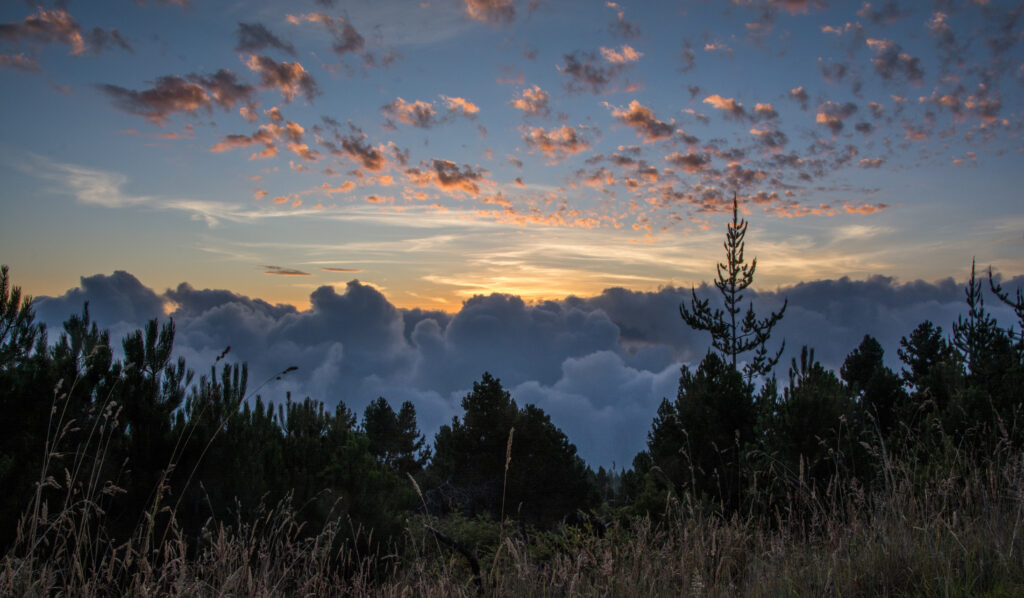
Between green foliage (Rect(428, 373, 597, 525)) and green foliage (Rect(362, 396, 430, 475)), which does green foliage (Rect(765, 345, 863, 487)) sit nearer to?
green foliage (Rect(428, 373, 597, 525))

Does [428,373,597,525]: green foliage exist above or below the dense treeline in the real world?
below

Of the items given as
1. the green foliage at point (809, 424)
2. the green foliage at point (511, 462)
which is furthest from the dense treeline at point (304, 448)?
the green foliage at point (511, 462)

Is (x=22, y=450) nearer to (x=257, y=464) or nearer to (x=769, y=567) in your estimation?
(x=257, y=464)

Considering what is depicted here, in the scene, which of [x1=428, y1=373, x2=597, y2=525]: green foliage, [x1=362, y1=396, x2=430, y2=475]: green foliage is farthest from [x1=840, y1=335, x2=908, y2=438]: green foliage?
[x1=362, y1=396, x2=430, y2=475]: green foliage

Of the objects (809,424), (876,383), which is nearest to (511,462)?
(876,383)

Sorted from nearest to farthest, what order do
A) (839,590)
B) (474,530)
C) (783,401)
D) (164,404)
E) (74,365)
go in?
(839,590)
(74,365)
(164,404)
(783,401)
(474,530)

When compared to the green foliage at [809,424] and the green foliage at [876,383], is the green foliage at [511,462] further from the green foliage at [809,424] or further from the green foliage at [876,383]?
the green foliage at [809,424]

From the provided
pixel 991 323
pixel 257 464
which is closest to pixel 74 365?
pixel 257 464

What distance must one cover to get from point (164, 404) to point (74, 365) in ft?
4.87

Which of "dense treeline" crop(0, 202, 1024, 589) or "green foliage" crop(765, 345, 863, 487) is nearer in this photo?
"dense treeline" crop(0, 202, 1024, 589)

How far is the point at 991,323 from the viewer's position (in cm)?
2509

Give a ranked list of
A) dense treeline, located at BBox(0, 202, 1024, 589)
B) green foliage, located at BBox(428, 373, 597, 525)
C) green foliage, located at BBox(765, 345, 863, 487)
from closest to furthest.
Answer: dense treeline, located at BBox(0, 202, 1024, 589) < green foliage, located at BBox(765, 345, 863, 487) < green foliage, located at BBox(428, 373, 597, 525)

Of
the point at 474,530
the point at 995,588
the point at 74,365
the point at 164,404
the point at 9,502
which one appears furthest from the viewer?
the point at 474,530

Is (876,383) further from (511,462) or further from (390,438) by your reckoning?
(390,438)
